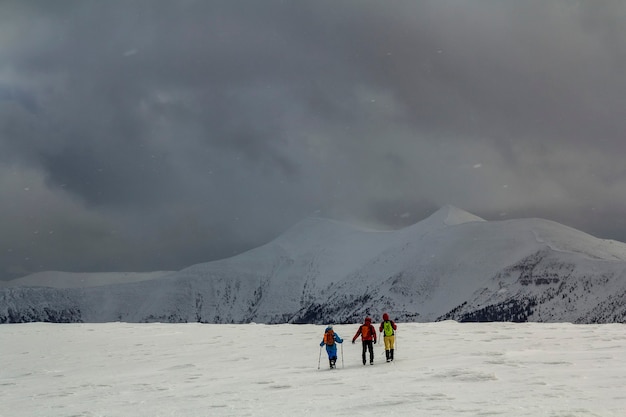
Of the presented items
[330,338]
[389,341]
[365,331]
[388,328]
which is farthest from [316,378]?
[389,341]

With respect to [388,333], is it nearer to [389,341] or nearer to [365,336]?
[389,341]

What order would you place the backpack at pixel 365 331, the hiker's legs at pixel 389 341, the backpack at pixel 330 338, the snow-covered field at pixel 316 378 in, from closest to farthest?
the snow-covered field at pixel 316 378
the backpack at pixel 330 338
the backpack at pixel 365 331
the hiker's legs at pixel 389 341

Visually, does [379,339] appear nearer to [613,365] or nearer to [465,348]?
[465,348]

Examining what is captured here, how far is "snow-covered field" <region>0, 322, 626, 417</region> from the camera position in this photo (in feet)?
59.9

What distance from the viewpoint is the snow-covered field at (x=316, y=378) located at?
59.9 feet

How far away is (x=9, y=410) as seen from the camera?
2222 centimetres

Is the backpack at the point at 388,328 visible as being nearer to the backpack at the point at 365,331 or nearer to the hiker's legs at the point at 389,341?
the hiker's legs at the point at 389,341

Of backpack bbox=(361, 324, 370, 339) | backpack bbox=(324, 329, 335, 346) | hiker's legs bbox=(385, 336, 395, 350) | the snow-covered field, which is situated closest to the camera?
the snow-covered field

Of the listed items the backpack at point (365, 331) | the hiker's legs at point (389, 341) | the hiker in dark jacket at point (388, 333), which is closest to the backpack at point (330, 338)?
the backpack at point (365, 331)

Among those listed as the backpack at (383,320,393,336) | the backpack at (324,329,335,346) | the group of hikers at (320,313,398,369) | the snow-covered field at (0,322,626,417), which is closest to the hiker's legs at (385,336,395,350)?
the group of hikers at (320,313,398,369)

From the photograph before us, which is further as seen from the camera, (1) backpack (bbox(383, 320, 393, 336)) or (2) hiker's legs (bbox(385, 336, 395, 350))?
(2) hiker's legs (bbox(385, 336, 395, 350))

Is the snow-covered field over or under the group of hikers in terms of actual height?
under

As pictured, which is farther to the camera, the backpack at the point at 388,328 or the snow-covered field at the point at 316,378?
the backpack at the point at 388,328

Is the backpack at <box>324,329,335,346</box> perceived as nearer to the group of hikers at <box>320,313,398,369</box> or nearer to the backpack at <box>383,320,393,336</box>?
the group of hikers at <box>320,313,398,369</box>
